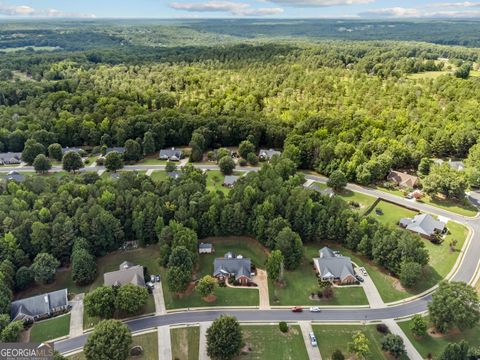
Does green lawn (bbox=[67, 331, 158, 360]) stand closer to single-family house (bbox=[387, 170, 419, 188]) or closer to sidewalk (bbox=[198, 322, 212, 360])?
sidewalk (bbox=[198, 322, 212, 360])

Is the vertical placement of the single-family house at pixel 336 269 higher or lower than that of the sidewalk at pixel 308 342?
higher

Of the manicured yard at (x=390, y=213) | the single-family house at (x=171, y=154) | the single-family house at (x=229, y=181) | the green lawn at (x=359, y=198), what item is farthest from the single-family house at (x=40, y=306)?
the manicured yard at (x=390, y=213)

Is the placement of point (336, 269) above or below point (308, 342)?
above

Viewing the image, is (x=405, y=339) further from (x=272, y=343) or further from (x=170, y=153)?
(x=170, y=153)

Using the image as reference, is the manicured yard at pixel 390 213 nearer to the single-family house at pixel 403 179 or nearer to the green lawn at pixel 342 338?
the single-family house at pixel 403 179

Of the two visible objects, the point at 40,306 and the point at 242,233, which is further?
the point at 242,233

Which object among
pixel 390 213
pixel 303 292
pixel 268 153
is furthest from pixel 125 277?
pixel 268 153

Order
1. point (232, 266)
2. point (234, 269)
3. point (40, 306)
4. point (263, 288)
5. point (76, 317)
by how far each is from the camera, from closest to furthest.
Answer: point (76, 317), point (40, 306), point (263, 288), point (234, 269), point (232, 266)
